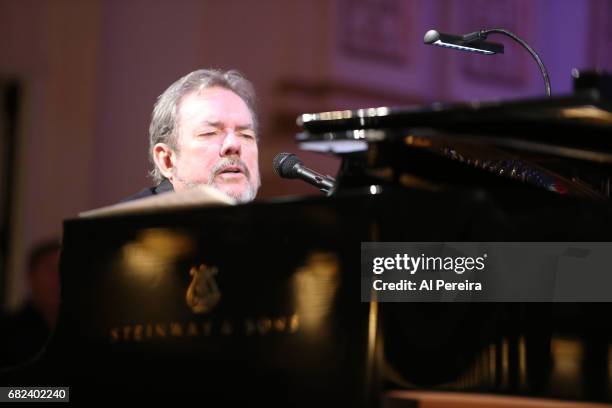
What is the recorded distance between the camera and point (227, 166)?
2.70m

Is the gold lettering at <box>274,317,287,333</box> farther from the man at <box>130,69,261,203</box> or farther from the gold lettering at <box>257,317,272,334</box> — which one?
the man at <box>130,69,261,203</box>

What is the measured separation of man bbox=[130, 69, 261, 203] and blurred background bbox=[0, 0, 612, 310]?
8.53 feet

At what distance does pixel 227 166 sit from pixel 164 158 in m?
0.27

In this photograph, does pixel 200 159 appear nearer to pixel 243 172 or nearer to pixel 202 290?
pixel 243 172

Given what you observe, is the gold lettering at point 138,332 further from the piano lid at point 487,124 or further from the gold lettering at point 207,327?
the piano lid at point 487,124

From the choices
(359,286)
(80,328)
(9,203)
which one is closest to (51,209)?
(9,203)

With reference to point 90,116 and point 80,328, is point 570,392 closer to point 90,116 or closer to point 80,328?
point 80,328

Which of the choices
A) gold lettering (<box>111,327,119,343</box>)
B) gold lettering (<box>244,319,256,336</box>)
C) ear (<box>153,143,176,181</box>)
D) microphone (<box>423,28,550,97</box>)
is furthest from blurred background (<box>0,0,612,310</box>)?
gold lettering (<box>244,319,256,336</box>)

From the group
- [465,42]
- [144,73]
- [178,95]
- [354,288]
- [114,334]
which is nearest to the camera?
[354,288]

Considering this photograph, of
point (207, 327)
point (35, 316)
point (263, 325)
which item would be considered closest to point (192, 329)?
point (207, 327)

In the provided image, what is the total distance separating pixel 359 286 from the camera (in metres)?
1.51

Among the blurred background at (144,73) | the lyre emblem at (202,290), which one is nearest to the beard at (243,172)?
the lyre emblem at (202,290)

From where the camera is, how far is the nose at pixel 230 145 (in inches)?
107
